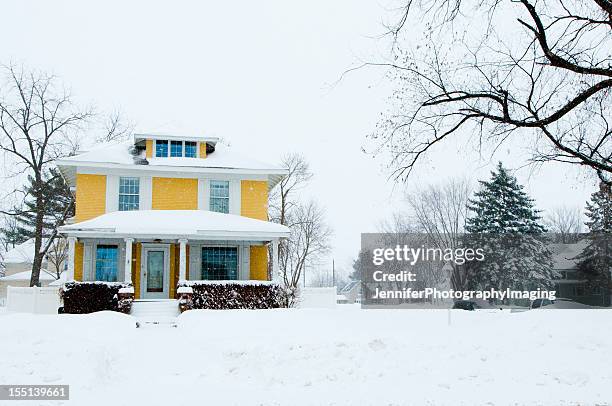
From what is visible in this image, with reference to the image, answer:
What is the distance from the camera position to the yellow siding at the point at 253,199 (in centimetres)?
2667

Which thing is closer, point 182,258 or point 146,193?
point 182,258

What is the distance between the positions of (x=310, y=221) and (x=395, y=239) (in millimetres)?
8382

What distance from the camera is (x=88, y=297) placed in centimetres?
2203

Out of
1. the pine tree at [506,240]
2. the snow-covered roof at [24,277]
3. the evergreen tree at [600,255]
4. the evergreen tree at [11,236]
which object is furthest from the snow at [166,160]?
the evergreen tree at [11,236]

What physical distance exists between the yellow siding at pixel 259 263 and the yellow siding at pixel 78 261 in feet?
22.9

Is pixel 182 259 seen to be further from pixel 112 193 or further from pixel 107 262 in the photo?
pixel 112 193

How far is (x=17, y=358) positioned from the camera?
1135cm

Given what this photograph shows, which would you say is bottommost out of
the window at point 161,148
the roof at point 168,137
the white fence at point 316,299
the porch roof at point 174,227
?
the white fence at point 316,299

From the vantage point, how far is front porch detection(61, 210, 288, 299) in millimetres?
22891

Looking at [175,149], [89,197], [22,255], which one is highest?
[175,149]

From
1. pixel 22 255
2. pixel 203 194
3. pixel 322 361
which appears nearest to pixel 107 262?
pixel 203 194

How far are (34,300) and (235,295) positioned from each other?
7.98 meters

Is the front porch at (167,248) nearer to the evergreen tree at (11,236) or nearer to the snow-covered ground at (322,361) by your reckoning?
the snow-covered ground at (322,361)

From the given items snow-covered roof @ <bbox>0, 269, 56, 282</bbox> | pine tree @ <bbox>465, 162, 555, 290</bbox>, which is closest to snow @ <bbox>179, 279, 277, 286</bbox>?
pine tree @ <bbox>465, 162, 555, 290</bbox>
